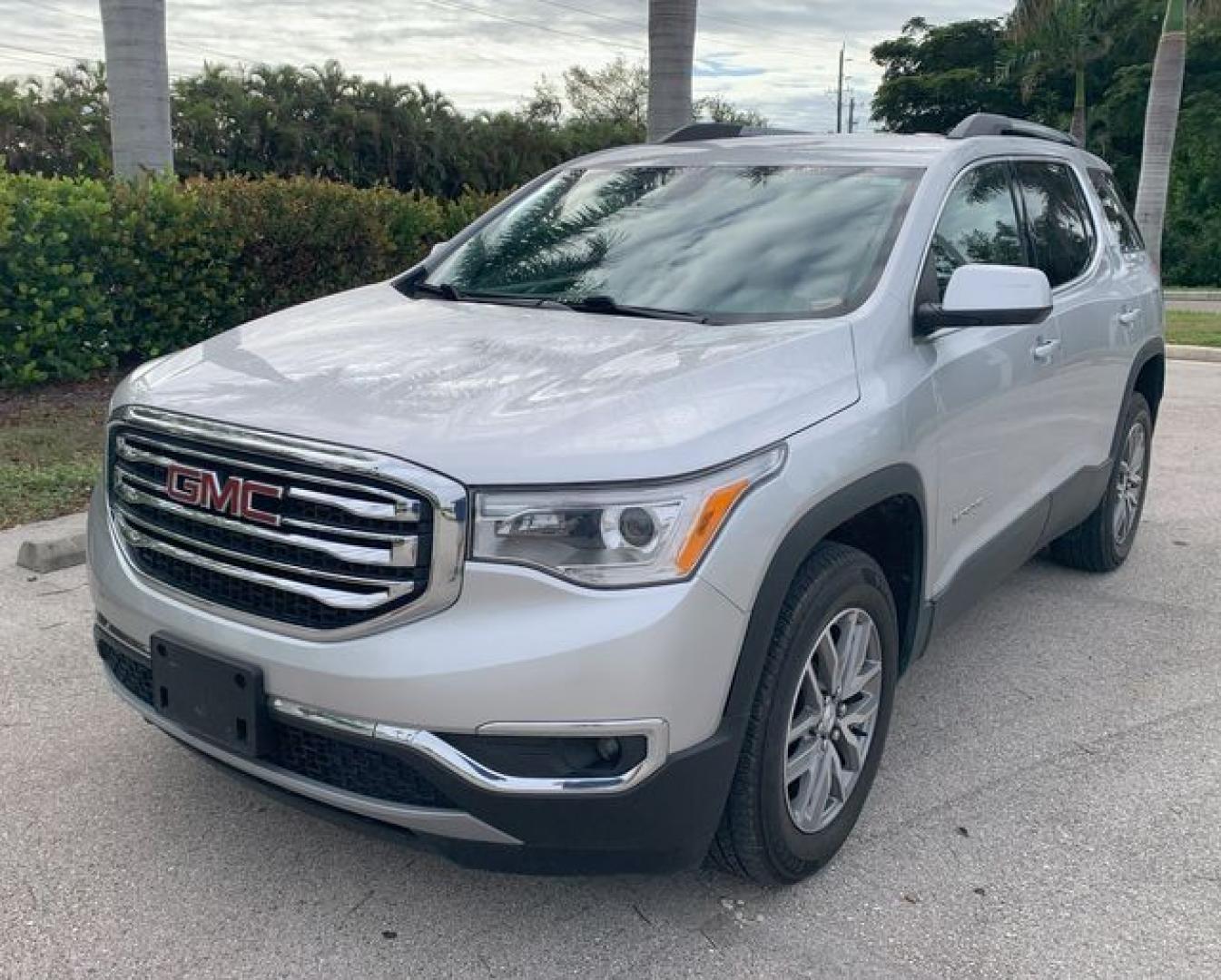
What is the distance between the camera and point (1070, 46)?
1278 inches

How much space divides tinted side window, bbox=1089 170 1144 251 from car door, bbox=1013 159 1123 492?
0.23m

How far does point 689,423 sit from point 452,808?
3.05 ft

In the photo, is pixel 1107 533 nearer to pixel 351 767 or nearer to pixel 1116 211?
pixel 1116 211

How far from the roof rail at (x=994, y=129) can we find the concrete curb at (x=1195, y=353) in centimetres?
952

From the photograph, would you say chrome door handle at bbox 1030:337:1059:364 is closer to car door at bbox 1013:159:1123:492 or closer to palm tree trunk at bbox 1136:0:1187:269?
car door at bbox 1013:159:1123:492

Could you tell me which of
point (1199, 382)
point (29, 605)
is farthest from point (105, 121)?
point (1199, 382)

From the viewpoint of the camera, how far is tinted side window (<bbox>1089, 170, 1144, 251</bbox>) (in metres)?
5.25

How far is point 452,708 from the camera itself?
2.33 m

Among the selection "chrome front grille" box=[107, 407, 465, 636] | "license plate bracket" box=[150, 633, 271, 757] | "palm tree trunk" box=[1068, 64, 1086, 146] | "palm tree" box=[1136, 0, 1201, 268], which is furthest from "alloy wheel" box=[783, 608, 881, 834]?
"palm tree trunk" box=[1068, 64, 1086, 146]

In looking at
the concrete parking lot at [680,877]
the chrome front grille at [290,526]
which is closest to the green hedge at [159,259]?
the concrete parking lot at [680,877]

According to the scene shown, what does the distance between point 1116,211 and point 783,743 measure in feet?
12.4

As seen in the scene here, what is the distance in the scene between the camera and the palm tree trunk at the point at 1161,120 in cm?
1633

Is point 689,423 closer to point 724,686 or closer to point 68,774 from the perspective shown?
point 724,686

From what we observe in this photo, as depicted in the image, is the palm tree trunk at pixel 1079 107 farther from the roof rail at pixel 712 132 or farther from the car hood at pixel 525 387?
A: the car hood at pixel 525 387
